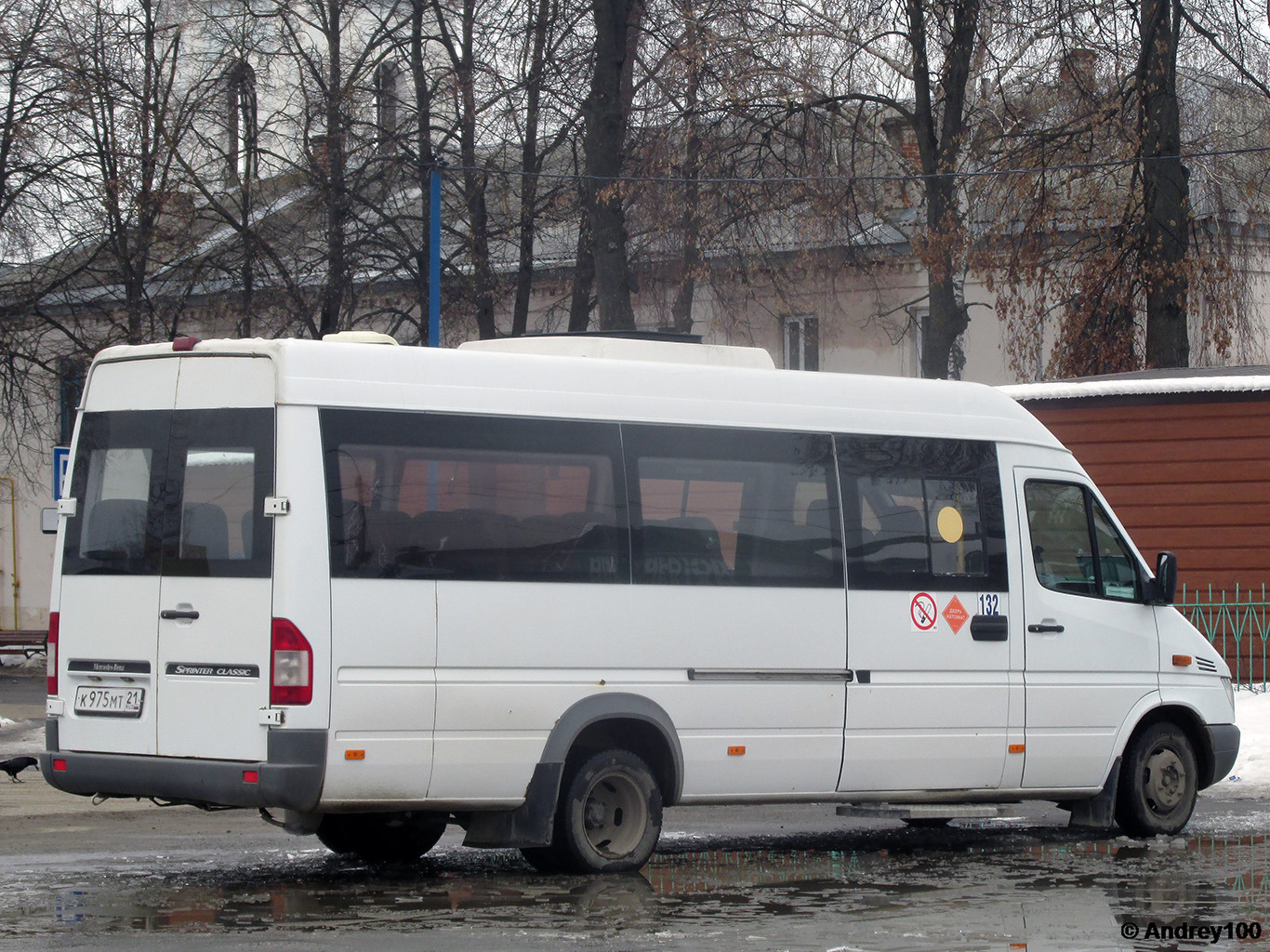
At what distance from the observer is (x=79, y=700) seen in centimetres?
813

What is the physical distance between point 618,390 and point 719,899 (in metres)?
2.47


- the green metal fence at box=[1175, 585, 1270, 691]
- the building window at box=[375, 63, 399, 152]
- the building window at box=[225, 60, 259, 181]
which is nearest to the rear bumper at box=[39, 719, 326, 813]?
the green metal fence at box=[1175, 585, 1270, 691]

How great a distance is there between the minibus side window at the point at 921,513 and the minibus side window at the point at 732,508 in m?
0.18

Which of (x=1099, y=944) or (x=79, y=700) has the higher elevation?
(x=79, y=700)

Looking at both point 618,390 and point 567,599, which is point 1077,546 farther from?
point 567,599

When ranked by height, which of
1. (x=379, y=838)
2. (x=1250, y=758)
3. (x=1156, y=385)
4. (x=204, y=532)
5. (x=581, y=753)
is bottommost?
(x=379, y=838)

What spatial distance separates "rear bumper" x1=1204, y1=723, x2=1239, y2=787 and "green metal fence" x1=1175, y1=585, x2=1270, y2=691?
21.2ft

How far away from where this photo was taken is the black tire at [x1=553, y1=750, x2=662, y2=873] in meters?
8.39

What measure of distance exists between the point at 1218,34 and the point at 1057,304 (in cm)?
374

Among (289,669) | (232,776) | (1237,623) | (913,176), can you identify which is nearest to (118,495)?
(289,669)

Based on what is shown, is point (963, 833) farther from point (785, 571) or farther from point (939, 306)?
point (939, 306)

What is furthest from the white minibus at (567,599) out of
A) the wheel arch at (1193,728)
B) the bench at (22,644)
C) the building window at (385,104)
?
the bench at (22,644)

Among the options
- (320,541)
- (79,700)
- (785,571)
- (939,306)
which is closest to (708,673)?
(785,571)

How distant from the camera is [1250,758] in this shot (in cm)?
1373
